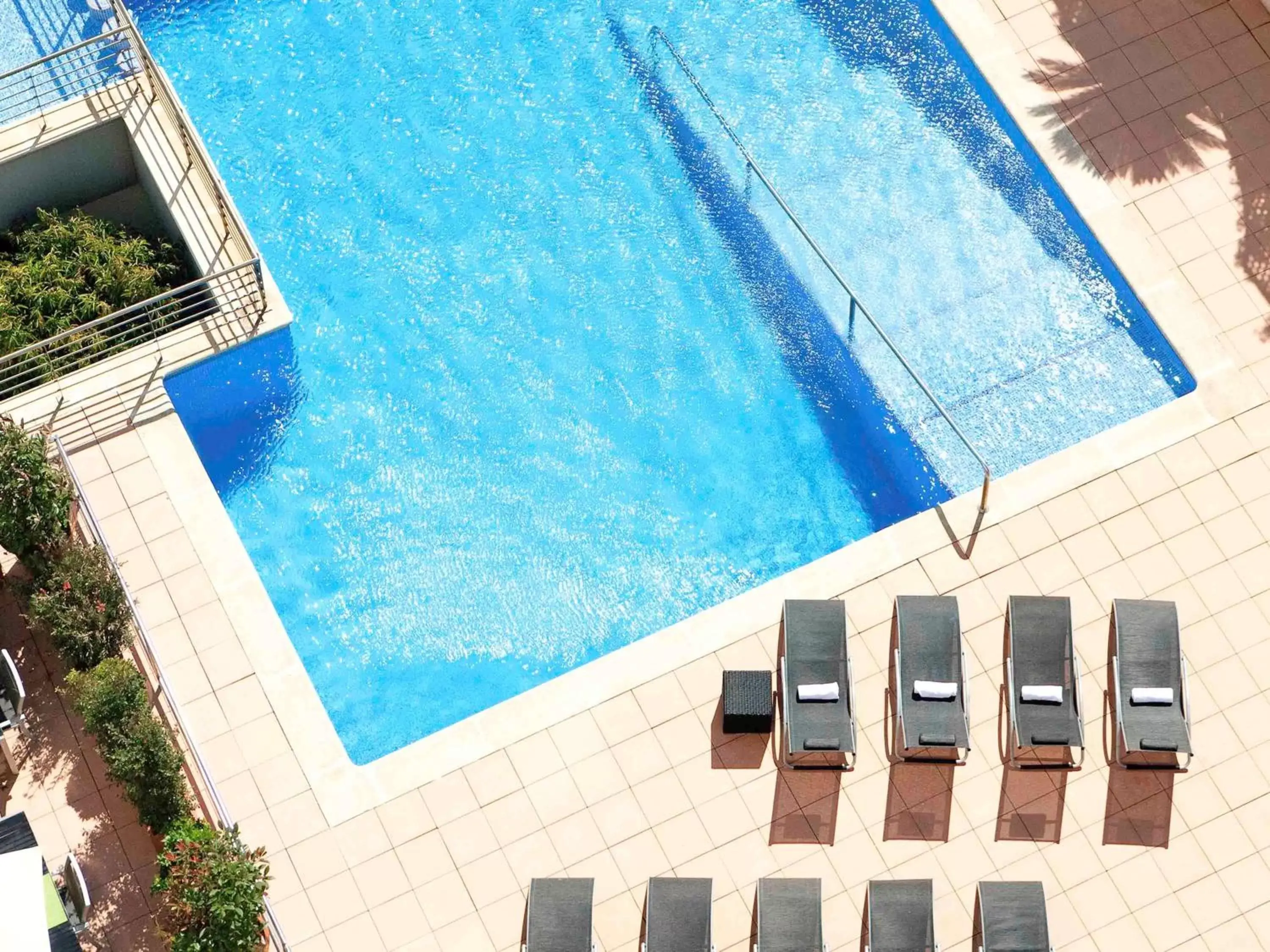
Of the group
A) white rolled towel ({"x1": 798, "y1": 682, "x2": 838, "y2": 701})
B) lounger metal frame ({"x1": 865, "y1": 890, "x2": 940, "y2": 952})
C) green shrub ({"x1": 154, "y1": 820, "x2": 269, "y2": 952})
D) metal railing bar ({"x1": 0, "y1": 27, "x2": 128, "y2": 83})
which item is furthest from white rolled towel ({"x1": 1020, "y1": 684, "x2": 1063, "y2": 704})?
metal railing bar ({"x1": 0, "y1": 27, "x2": 128, "y2": 83})

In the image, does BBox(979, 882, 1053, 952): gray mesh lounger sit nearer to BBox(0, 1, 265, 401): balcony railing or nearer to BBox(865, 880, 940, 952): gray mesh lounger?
BBox(865, 880, 940, 952): gray mesh lounger

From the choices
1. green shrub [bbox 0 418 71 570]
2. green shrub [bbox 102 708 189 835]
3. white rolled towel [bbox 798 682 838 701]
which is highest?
green shrub [bbox 0 418 71 570]

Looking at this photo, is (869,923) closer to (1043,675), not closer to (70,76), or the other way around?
(1043,675)

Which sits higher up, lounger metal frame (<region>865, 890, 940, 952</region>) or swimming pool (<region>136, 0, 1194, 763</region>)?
swimming pool (<region>136, 0, 1194, 763</region>)

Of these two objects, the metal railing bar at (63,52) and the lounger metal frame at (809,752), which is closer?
the lounger metal frame at (809,752)

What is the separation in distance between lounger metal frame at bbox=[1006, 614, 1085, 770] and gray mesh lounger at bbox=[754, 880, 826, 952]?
2478 mm

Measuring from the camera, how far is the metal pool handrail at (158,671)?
48.9 ft

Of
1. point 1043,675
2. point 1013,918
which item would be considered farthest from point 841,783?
point 1043,675

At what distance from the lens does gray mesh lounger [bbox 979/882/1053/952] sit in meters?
14.7

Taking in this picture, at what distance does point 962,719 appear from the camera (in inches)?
611

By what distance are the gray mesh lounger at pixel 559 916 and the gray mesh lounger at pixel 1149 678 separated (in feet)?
18.0

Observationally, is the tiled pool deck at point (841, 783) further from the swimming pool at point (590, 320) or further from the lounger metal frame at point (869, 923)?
the swimming pool at point (590, 320)

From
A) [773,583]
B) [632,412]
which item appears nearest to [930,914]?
[773,583]

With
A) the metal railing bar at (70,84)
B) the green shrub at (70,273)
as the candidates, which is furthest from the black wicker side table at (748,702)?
the metal railing bar at (70,84)
